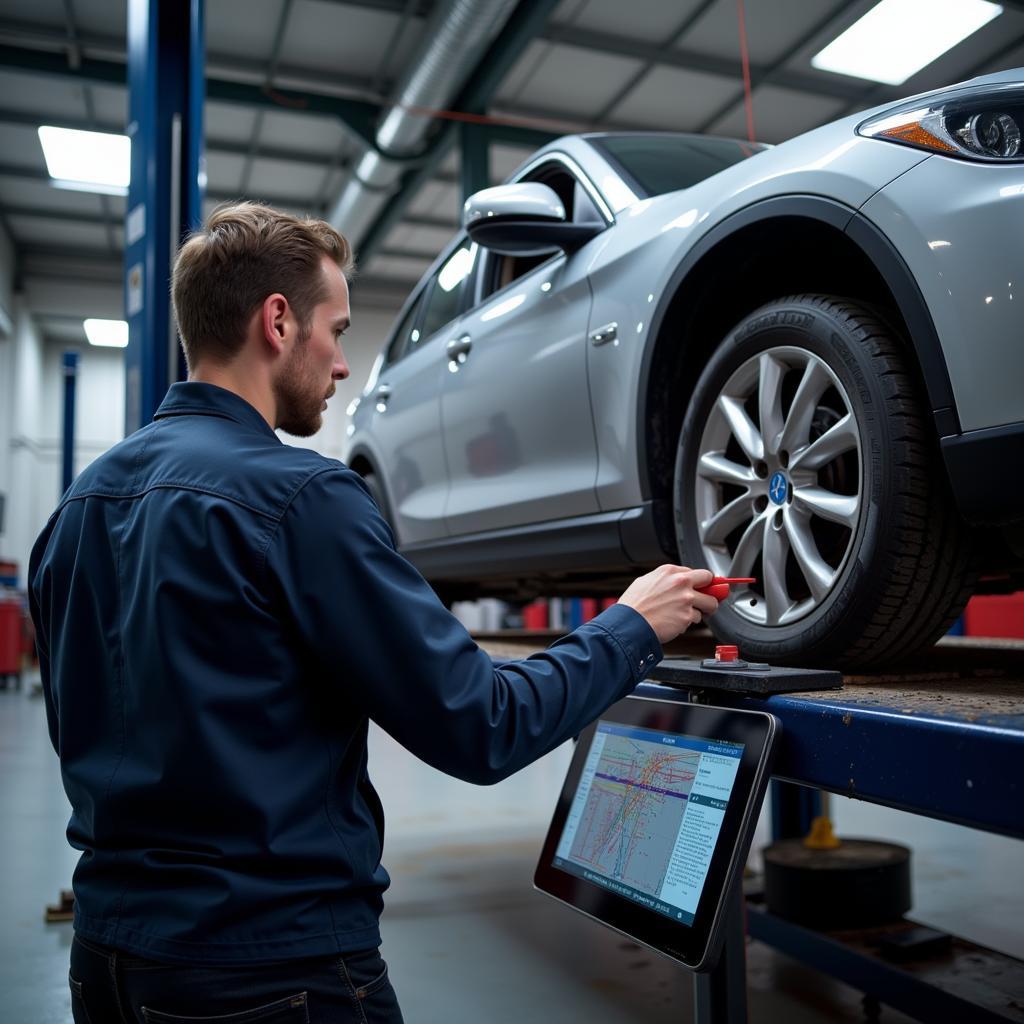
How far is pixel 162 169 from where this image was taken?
280cm

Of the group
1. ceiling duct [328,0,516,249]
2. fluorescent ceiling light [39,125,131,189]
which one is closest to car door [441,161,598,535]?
ceiling duct [328,0,516,249]

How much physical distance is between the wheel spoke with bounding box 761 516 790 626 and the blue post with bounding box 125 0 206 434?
1794mm

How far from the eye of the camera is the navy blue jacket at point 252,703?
39.8 inches

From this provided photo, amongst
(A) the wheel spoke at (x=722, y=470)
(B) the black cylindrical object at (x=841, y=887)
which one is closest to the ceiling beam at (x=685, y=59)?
(B) the black cylindrical object at (x=841, y=887)

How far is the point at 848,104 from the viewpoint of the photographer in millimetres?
9844

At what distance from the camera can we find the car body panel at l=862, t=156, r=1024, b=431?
126cm

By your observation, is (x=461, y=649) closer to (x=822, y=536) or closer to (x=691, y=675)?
(x=691, y=675)

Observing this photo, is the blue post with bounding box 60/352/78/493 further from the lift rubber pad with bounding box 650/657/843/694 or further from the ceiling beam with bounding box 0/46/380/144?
the lift rubber pad with bounding box 650/657/843/694

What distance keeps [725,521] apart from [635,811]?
0.52 metres

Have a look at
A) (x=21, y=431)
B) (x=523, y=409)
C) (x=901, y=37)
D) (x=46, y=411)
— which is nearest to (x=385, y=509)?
(x=523, y=409)

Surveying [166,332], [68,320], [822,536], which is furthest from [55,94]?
[822,536]

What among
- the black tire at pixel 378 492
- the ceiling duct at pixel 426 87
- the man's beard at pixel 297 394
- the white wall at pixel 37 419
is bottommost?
the man's beard at pixel 297 394

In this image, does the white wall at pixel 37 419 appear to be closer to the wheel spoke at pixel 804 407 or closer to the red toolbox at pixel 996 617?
the red toolbox at pixel 996 617

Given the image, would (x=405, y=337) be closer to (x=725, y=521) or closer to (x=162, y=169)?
(x=162, y=169)
